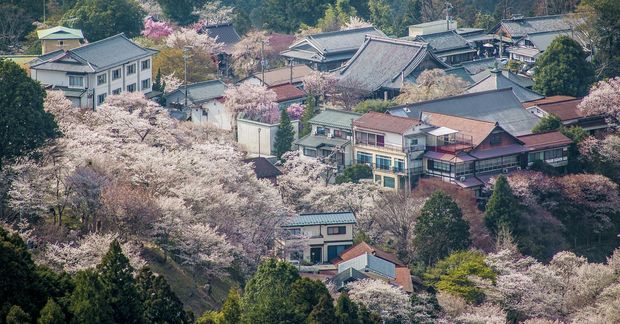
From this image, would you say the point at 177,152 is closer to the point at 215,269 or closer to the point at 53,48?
the point at 215,269

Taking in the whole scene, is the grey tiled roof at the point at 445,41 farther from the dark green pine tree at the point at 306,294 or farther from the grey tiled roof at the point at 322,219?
the dark green pine tree at the point at 306,294

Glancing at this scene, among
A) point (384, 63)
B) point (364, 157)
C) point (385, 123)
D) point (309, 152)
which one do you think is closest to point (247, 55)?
point (384, 63)

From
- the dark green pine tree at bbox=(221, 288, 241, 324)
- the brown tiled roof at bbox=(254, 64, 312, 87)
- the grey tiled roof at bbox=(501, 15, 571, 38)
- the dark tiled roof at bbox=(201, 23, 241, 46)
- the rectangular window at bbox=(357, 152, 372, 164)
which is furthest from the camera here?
the grey tiled roof at bbox=(501, 15, 571, 38)

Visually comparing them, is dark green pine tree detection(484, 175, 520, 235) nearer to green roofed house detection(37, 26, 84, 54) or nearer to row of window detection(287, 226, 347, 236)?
row of window detection(287, 226, 347, 236)

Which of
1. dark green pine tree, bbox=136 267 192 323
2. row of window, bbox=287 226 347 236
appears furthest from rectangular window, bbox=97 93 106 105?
dark green pine tree, bbox=136 267 192 323

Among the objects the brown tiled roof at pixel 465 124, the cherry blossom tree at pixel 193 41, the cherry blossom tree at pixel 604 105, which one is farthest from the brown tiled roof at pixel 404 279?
the cherry blossom tree at pixel 193 41

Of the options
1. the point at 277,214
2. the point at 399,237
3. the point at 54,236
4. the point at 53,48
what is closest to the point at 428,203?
the point at 399,237
